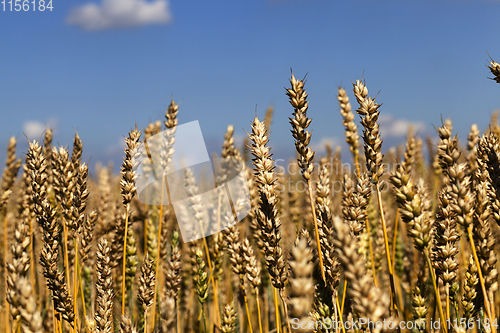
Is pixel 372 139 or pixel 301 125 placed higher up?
pixel 301 125

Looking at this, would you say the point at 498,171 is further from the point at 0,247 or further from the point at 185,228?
the point at 0,247

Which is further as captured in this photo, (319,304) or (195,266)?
(195,266)

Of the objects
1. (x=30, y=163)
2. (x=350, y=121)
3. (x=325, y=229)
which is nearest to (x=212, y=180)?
(x=350, y=121)

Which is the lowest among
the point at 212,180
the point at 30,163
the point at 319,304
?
the point at 319,304

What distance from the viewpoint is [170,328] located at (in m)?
1.06

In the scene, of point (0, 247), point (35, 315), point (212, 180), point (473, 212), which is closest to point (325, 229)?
point (473, 212)

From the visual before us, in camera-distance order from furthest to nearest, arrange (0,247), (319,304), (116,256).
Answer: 1. (0,247)
2. (116,256)
3. (319,304)

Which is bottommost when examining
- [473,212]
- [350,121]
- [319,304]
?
[319,304]

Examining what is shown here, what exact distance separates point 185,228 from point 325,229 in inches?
70.9

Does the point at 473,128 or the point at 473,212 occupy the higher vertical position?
the point at 473,128

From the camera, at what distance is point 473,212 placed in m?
1.47

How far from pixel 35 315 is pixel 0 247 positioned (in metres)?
3.85

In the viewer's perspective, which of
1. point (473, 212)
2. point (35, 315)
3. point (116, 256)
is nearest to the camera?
point (35, 315)

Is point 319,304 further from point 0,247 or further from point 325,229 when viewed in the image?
point 0,247
